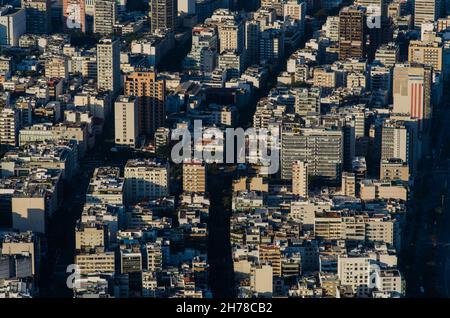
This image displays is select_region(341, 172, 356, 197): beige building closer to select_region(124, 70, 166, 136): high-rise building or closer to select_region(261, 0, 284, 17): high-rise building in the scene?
select_region(124, 70, 166, 136): high-rise building

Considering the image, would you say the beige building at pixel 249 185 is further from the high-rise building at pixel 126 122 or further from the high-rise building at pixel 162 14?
the high-rise building at pixel 162 14

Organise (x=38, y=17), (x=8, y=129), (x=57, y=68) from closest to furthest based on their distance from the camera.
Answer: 1. (x=8, y=129)
2. (x=57, y=68)
3. (x=38, y=17)

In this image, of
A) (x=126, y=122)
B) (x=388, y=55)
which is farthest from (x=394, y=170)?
(x=388, y=55)

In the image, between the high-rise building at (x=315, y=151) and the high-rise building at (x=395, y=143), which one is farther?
the high-rise building at (x=395, y=143)

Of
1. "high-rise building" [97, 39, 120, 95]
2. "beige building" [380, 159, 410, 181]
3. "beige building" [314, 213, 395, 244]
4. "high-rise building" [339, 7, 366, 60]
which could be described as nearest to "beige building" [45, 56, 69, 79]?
"high-rise building" [97, 39, 120, 95]

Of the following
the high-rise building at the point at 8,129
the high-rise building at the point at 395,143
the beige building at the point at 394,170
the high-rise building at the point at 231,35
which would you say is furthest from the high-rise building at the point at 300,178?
the high-rise building at the point at 231,35

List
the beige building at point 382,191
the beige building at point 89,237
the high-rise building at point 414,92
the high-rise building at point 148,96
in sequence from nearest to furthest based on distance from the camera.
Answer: the beige building at point 89,237 < the beige building at point 382,191 < the high-rise building at point 148,96 < the high-rise building at point 414,92

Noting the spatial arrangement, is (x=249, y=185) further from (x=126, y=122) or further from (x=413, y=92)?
(x=413, y=92)

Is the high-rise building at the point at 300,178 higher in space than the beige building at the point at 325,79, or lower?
lower
